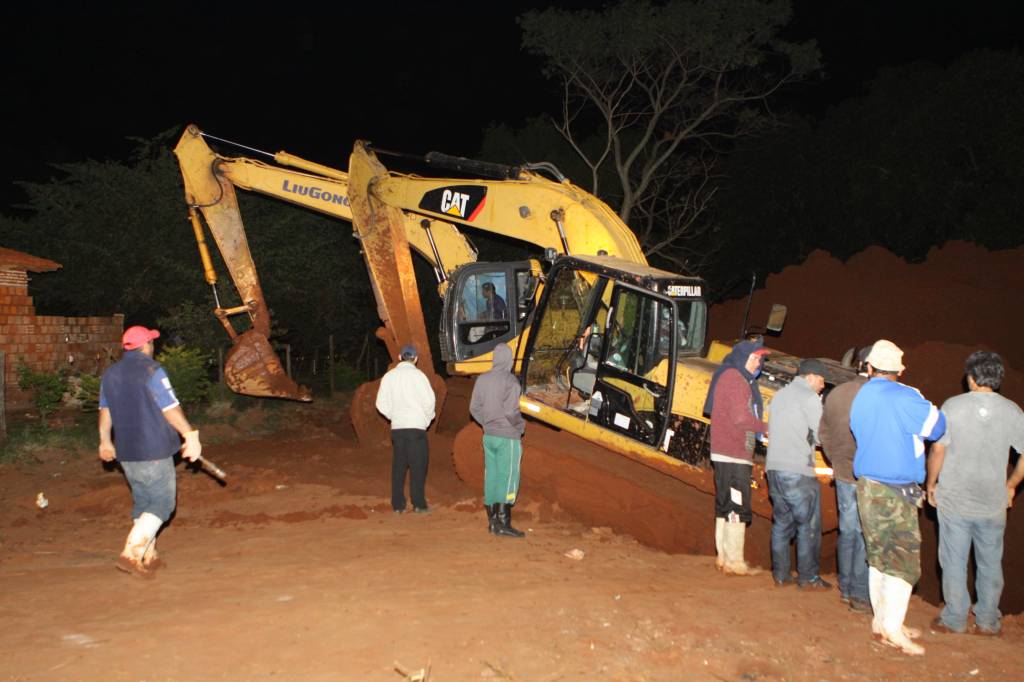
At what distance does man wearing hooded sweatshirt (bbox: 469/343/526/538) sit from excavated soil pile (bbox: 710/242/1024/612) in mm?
5922

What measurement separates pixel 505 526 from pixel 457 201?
4.74 m

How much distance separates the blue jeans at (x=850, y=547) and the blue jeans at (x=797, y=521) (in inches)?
9.3

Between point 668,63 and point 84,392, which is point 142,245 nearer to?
point 84,392

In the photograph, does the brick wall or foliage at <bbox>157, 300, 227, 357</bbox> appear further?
foliage at <bbox>157, 300, 227, 357</bbox>

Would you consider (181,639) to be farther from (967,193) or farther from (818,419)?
(967,193)

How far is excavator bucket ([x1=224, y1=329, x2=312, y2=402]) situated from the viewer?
11.6 metres

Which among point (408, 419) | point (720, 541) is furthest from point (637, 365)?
point (408, 419)

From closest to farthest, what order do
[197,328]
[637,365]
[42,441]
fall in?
[637,365]
[42,441]
[197,328]

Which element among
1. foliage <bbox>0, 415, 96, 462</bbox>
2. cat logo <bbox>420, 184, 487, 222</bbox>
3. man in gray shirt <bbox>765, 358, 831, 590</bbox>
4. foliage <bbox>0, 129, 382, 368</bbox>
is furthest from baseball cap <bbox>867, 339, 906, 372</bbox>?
foliage <bbox>0, 129, 382, 368</bbox>

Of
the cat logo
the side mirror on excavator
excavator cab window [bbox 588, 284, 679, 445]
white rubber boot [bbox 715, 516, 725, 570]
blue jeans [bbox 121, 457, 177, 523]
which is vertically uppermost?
the cat logo

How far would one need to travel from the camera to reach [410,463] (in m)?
8.26

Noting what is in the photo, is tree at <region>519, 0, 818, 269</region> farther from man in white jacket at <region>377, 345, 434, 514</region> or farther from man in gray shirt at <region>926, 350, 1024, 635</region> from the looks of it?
man in gray shirt at <region>926, 350, 1024, 635</region>

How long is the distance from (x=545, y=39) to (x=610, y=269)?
1670 centimetres

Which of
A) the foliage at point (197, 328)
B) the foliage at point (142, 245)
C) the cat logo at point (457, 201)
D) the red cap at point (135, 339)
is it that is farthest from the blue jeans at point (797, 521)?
the foliage at point (197, 328)
